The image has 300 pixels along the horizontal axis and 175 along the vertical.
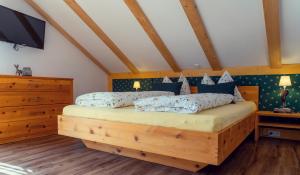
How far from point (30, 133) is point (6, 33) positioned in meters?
1.66

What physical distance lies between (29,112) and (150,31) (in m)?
2.37

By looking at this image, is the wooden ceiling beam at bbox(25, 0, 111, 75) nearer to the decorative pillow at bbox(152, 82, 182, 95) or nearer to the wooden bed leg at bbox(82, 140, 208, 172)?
the decorative pillow at bbox(152, 82, 182, 95)

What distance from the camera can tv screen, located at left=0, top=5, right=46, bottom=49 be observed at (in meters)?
3.56

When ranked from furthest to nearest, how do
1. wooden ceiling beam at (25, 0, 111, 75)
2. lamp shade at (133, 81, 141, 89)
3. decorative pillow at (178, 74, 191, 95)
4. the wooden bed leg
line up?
lamp shade at (133, 81, 141, 89), decorative pillow at (178, 74, 191, 95), wooden ceiling beam at (25, 0, 111, 75), the wooden bed leg

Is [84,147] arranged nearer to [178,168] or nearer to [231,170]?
[178,168]

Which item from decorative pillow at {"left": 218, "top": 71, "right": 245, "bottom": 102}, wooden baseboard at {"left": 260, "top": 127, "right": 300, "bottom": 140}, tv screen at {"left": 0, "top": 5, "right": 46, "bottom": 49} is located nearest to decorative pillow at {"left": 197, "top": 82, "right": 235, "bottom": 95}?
decorative pillow at {"left": 218, "top": 71, "right": 245, "bottom": 102}

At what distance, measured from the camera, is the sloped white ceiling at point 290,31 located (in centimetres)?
282

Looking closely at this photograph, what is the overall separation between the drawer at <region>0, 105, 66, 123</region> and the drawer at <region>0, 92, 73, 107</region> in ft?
0.22

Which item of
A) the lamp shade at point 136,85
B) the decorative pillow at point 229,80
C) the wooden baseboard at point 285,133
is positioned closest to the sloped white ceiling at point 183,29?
the decorative pillow at point 229,80

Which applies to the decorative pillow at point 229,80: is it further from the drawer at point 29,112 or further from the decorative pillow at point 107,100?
the drawer at point 29,112

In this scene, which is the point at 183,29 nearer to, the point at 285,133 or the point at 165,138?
the point at 165,138

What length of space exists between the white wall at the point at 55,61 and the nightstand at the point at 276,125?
379 cm

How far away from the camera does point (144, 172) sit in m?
2.22

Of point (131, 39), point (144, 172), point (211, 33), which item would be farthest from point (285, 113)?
point (131, 39)
